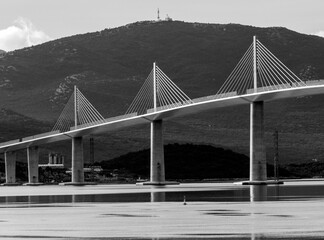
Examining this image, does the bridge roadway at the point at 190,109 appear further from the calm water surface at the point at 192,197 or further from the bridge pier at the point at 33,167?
the calm water surface at the point at 192,197

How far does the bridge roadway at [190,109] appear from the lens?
408ft

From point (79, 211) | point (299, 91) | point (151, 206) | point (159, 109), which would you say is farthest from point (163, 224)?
point (159, 109)

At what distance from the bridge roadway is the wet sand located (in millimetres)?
54393

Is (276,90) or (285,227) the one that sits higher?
(276,90)

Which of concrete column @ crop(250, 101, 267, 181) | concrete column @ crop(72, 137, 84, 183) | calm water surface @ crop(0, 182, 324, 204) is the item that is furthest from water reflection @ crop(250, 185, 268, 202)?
concrete column @ crop(72, 137, 84, 183)

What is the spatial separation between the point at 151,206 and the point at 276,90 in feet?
187

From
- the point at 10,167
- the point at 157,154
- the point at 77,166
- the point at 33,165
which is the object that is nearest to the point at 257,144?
the point at 157,154

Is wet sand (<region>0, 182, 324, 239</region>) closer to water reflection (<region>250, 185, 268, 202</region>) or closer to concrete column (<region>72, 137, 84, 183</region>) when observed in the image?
water reflection (<region>250, 185, 268, 202</region>)

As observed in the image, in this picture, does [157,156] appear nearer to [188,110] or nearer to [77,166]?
[188,110]

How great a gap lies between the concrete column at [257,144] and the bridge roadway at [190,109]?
1.60 meters

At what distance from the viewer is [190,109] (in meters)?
146

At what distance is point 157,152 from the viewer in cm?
15350

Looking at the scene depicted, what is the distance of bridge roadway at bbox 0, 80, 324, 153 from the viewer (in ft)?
408

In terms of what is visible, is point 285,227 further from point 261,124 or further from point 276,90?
point 261,124
